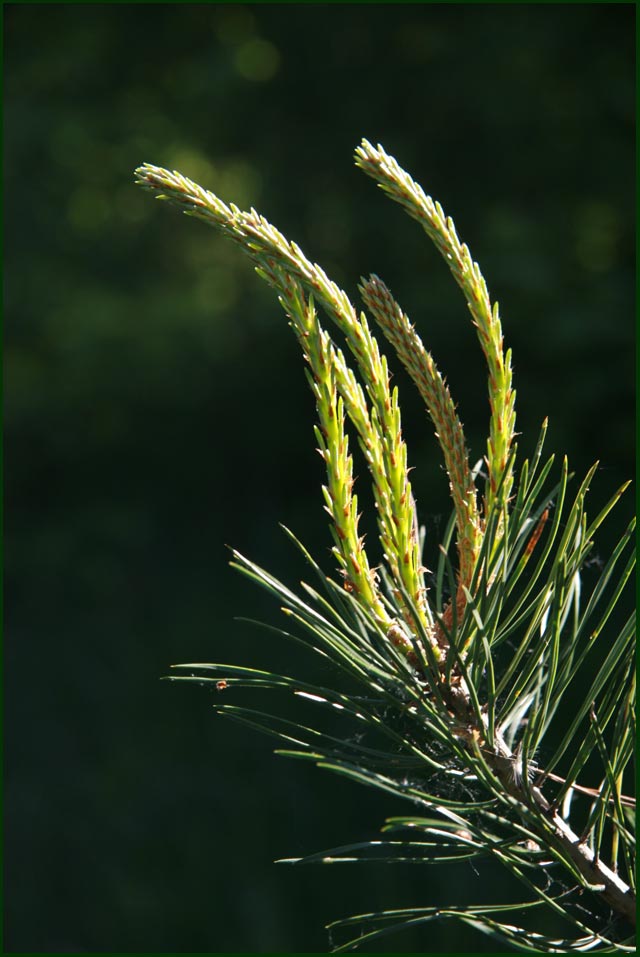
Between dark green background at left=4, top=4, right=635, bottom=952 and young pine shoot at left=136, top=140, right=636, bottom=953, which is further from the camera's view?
dark green background at left=4, top=4, right=635, bottom=952

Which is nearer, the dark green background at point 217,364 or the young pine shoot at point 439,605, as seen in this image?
the young pine shoot at point 439,605

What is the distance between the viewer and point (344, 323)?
0.39 metres

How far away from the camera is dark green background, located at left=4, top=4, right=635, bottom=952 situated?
2332 millimetres

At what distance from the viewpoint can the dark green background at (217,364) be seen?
7.65 feet

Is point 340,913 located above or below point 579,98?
below

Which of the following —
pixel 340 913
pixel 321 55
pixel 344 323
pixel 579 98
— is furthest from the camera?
pixel 321 55

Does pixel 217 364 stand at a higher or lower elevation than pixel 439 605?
lower

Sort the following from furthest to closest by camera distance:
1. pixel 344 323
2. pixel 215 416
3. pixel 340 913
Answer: pixel 215 416, pixel 340 913, pixel 344 323

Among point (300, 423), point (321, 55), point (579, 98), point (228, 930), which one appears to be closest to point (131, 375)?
point (300, 423)

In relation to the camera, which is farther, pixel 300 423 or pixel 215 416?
pixel 215 416

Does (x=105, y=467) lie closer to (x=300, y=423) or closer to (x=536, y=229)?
(x=300, y=423)

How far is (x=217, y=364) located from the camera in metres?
4.92

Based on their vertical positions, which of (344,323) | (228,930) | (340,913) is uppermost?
(344,323)

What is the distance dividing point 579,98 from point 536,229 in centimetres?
59
